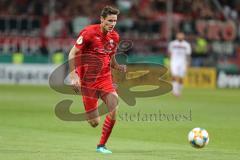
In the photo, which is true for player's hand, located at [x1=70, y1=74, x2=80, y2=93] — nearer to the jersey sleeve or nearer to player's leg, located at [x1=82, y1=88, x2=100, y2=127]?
the jersey sleeve

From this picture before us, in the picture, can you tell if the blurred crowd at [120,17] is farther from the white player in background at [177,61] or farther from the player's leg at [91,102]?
the player's leg at [91,102]

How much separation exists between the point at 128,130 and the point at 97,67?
13.4 ft

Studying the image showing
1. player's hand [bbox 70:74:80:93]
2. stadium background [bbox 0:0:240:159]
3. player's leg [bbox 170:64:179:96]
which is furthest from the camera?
player's leg [bbox 170:64:179:96]

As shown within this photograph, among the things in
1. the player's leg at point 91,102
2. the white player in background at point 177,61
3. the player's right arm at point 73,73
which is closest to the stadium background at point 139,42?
the white player in background at point 177,61

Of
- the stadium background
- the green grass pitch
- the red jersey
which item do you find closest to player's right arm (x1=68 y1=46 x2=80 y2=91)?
the red jersey

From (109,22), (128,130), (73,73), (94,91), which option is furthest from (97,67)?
(128,130)

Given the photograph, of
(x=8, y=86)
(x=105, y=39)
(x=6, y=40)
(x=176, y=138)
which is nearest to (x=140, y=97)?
(x=8, y=86)

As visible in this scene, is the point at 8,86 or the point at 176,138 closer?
the point at 176,138

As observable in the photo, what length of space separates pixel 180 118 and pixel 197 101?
6364 millimetres

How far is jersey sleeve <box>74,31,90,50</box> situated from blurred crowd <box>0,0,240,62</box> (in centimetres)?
2102

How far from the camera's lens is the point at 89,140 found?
1416 centimetres

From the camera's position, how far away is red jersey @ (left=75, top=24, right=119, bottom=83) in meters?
12.2

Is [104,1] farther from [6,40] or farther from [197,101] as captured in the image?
[197,101]

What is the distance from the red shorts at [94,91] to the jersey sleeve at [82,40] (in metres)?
0.67
